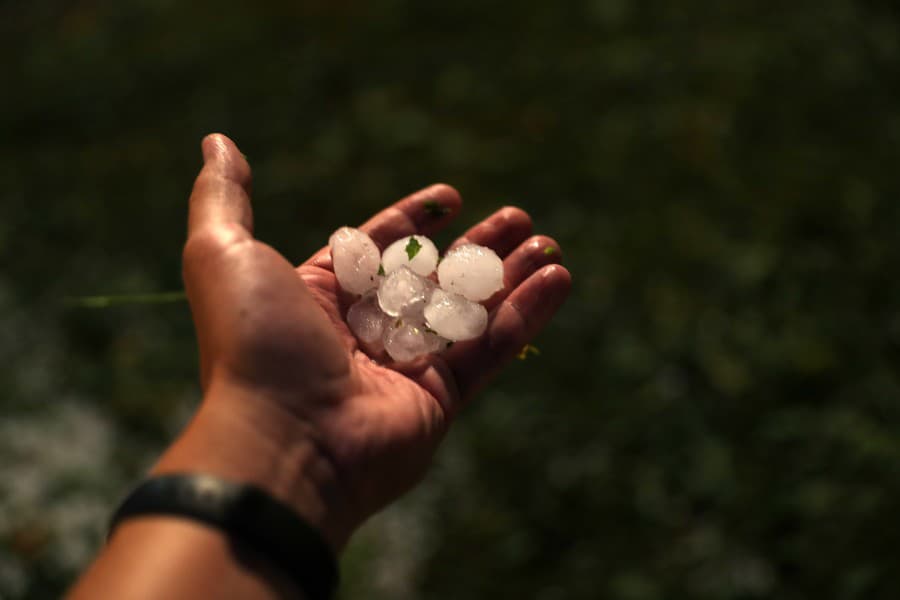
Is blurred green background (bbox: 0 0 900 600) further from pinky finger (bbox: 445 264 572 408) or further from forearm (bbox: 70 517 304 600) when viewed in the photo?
forearm (bbox: 70 517 304 600)

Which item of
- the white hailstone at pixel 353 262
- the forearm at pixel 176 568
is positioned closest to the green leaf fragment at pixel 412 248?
the white hailstone at pixel 353 262

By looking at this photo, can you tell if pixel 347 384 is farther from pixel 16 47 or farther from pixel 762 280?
pixel 16 47

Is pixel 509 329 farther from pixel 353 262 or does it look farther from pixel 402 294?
pixel 353 262

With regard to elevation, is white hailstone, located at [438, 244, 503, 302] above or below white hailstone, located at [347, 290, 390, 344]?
above

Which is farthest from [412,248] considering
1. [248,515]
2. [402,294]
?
[248,515]

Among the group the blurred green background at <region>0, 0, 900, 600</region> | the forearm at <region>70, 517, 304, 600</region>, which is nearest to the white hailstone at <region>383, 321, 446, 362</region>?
the forearm at <region>70, 517, 304, 600</region>

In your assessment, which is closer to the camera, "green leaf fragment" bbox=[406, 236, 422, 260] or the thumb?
the thumb

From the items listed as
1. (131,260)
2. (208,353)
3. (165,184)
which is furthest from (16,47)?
(208,353)
